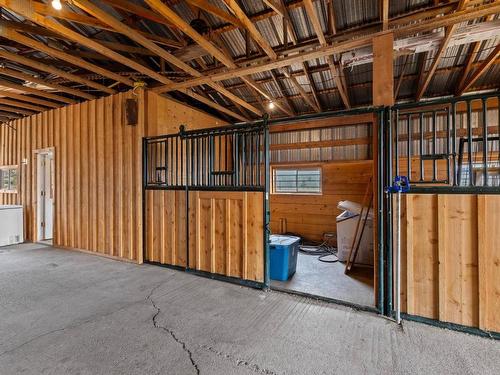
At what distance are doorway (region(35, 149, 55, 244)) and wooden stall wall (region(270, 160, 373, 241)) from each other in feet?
17.6

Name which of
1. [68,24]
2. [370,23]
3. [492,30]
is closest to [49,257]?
[68,24]

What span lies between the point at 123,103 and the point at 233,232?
10.1 feet

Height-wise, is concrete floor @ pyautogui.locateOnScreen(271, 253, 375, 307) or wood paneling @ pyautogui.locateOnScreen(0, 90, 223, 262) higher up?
wood paneling @ pyautogui.locateOnScreen(0, 90, 223, 262)

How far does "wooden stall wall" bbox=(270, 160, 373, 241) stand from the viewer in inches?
216

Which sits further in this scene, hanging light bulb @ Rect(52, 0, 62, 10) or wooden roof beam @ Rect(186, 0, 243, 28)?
wooden roof beam @ Rect(186, 0, 243, 28)

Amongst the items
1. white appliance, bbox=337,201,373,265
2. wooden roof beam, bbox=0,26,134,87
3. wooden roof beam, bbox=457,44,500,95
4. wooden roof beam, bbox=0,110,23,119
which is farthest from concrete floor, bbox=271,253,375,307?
wooden roof beam, bbox=0,110,23,119

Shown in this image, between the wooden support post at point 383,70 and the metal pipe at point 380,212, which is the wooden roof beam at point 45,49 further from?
the metal pipe at point 380,212

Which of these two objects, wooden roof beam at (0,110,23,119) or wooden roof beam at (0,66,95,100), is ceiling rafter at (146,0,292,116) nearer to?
wooden roof beam at (0,66,95,100)

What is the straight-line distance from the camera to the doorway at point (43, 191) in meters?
5.86

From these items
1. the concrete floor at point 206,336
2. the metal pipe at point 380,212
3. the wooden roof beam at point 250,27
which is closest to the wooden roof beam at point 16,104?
the concrete floor at point 206,336

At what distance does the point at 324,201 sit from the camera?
577 centimetres

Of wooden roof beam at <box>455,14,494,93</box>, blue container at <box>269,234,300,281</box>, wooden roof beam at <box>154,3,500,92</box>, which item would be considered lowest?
blue container at <box>269,234,300,281</box>

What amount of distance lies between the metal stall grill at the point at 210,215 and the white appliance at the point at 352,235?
167cm

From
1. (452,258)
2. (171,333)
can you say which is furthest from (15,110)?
(452,258)
